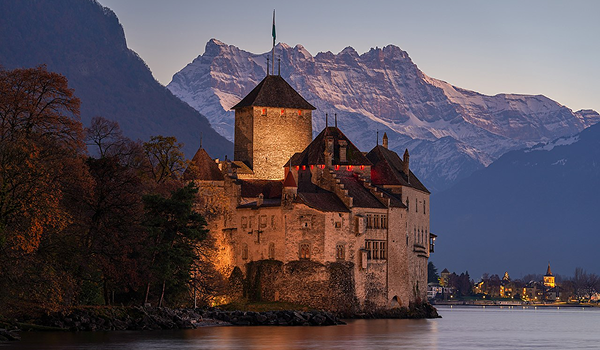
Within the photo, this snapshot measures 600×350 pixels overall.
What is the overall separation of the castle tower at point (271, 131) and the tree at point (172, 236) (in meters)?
33.9

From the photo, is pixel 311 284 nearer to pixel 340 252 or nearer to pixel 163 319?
pixel 340 252

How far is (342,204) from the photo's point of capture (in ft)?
369

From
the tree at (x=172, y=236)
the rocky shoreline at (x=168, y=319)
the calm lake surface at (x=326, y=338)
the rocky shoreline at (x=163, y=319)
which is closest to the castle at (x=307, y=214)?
the rocky shoreline at (x=163, y=319)

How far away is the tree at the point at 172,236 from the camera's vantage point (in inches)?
3597

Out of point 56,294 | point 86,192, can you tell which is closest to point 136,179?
point 86,192

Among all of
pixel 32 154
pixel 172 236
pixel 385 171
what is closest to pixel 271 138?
pixel 385 171

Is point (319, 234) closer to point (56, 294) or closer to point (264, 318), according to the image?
point (264, 318)

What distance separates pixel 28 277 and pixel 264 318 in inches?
1318

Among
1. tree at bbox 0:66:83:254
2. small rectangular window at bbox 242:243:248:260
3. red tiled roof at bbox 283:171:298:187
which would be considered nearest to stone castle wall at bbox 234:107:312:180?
small rectangular window at bbox 242:243:248:260

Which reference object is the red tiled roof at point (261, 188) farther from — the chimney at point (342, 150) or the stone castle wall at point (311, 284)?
the stone castle wall at point (311, 284)

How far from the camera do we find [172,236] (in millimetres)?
93875

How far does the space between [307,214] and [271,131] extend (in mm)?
22260

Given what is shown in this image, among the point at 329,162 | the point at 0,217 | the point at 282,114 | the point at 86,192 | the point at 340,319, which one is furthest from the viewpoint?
the point at 282,114

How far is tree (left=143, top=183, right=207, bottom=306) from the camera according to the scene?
91.4 metres
